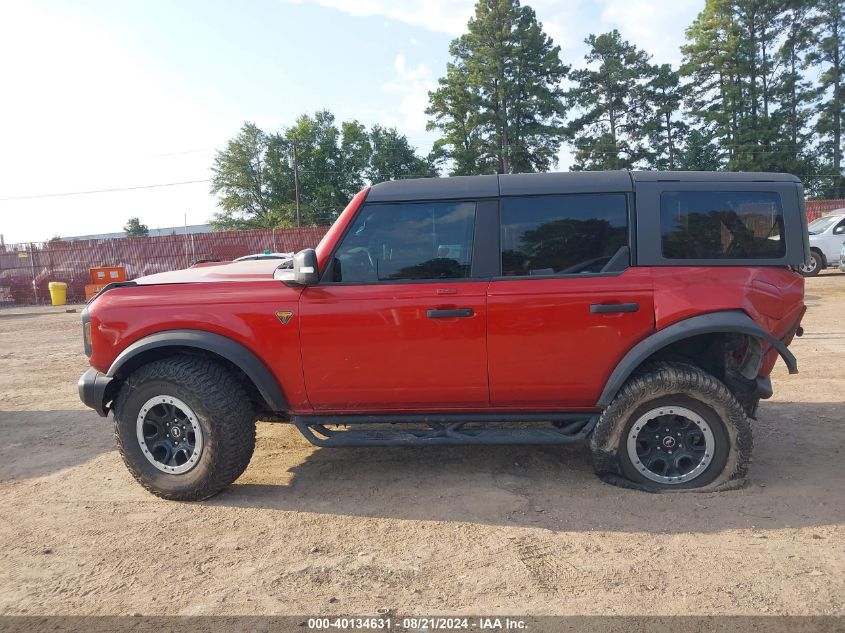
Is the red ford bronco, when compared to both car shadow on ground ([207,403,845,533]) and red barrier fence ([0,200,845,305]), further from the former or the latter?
red barrier fence ([0,200,845,305])

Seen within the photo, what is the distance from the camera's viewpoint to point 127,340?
384cm

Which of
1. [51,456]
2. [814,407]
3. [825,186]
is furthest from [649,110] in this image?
[51,456]

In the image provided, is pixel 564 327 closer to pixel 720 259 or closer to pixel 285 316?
pixel 720 259

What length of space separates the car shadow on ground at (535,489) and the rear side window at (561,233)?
1.46 meters

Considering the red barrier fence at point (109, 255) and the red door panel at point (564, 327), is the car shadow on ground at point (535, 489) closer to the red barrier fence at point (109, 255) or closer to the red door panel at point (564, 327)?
the red door panel at point (564, 327)

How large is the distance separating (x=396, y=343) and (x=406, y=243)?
67cm

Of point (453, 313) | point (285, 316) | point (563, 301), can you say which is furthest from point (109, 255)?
point (563, 301)

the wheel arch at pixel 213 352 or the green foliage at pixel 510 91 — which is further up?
the green foliage at pixel 510 91

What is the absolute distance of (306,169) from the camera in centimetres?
5547

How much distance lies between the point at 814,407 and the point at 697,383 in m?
2.65

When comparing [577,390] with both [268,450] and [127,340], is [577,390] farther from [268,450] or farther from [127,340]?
[127,340]

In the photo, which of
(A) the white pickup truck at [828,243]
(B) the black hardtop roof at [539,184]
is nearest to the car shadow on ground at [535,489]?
(B) the black hardtop roof at [539,184]

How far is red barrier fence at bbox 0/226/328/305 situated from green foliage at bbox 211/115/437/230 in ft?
89.4

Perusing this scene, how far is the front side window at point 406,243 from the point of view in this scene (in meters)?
3.76
